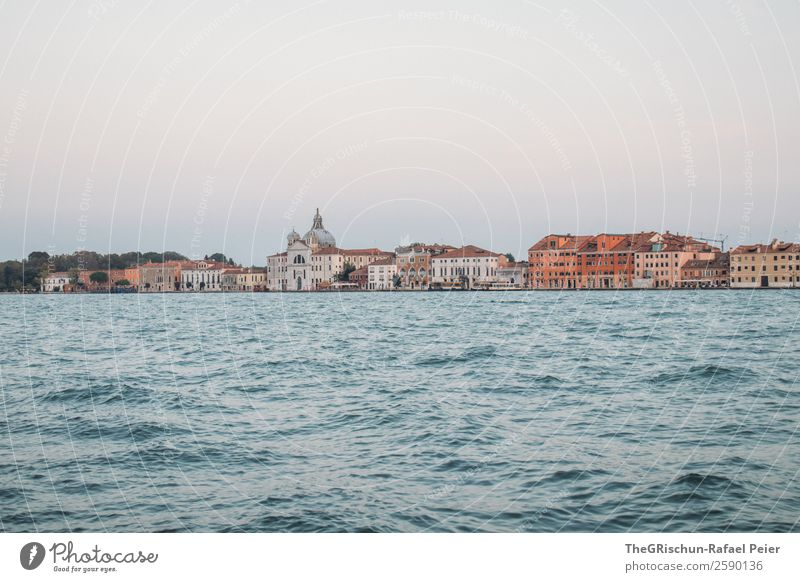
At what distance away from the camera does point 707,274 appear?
324 ft

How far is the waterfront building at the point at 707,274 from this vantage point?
321 ft

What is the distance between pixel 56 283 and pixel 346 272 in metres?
48.2

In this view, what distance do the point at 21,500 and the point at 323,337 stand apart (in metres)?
22.8

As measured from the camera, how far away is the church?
133375 mm

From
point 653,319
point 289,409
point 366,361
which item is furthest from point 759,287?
point 289,409

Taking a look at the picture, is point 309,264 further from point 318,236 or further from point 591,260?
point 591,260

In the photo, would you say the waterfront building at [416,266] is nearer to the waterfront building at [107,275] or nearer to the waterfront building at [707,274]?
the waterfront building at [707,274]

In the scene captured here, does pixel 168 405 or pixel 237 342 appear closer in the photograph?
pixel 168 405

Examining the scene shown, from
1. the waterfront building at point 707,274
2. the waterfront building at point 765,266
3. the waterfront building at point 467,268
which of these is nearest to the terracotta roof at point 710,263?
the waterfront building at point 707,274

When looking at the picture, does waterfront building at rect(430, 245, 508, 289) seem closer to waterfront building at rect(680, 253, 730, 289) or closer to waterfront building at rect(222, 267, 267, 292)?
waterfront building at rect(680, 253, 730, 289)

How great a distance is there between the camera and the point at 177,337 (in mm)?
31219

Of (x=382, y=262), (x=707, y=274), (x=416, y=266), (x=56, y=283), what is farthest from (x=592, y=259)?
(x=56, y=283)

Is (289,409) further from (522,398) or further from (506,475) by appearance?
(506,475)
